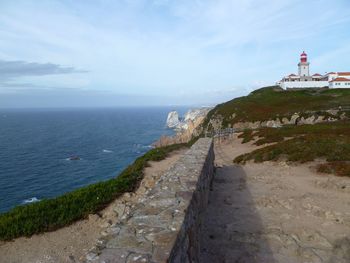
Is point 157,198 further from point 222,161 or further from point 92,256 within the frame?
point 222,161

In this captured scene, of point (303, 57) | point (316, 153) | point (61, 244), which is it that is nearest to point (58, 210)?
point (61, 244)

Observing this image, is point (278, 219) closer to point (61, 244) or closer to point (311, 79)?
point (61, 244)

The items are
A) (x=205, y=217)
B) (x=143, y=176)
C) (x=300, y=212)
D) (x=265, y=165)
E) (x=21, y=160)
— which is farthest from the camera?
(x=21, y=160)

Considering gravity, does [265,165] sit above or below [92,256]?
below

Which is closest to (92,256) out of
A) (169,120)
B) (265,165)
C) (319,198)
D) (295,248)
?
(295,248)

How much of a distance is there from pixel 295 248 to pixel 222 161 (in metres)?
14.7

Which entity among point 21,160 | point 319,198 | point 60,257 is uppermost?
point 319,198

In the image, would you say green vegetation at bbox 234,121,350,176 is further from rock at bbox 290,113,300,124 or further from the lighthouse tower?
the lighthouse tower

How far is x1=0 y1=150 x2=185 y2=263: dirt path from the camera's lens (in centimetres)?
903

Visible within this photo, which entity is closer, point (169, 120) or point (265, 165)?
point (265, 165)

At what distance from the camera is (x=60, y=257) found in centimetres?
901

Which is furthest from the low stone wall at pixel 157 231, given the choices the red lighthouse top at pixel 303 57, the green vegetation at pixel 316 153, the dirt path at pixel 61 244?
the red lighthouse top at pixel 303 57

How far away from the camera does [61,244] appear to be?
9750 mm

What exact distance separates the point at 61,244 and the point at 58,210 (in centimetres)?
229
